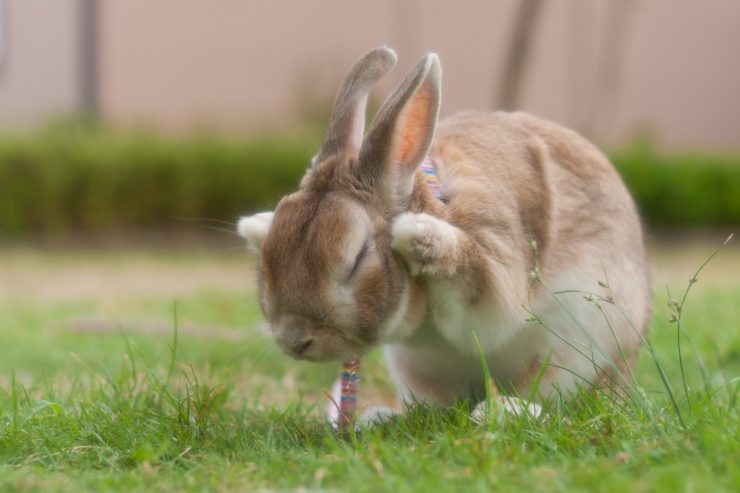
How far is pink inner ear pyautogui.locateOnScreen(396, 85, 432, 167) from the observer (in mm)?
2949

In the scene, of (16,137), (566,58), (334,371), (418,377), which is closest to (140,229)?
(16,137)

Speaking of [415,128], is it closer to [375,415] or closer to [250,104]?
[375,415]

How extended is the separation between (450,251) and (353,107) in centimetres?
63

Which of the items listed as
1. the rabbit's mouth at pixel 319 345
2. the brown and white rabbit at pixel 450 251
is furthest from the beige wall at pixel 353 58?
the rabbit's mouth at pixel 319 345

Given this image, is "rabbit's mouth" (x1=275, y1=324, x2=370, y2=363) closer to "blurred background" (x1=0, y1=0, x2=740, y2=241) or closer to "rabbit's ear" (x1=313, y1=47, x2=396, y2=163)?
Result: "rabbit's ear" (x1=313, y1=47, x2=396, y2=163)

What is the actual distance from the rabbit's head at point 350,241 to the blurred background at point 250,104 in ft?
21.8

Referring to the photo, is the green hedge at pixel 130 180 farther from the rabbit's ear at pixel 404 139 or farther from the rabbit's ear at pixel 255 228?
the rabbit's ear at pixel 404 139

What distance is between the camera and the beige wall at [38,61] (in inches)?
565

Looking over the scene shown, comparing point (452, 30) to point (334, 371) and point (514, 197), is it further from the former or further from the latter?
point (514, 197)

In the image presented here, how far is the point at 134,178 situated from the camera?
12742 millimetres

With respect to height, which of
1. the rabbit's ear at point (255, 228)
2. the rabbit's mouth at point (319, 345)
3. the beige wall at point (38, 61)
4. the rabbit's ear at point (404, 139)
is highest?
the rabbit's ear at point (404, 139)

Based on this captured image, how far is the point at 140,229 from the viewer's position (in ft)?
42.2

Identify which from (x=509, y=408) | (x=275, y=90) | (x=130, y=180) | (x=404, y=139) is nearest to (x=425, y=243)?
(x=404, y=139)

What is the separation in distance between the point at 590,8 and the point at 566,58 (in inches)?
40.0
